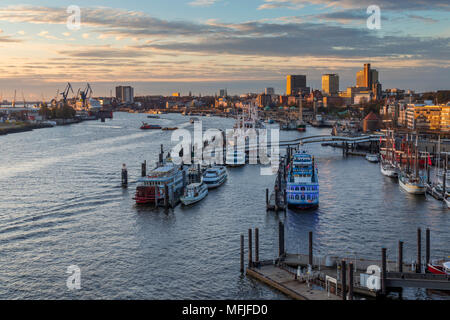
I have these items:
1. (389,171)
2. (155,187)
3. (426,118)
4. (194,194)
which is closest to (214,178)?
(194,194)

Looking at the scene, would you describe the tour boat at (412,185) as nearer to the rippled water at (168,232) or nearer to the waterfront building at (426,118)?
the rippled water at (168,232)

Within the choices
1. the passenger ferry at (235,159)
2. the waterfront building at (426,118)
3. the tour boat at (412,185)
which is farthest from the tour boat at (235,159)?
the waterfront building at (426,118)

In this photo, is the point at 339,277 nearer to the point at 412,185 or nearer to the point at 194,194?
the point at 194,194

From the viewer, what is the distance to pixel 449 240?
47.8 feet

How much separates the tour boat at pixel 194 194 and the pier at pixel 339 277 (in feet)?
26.9

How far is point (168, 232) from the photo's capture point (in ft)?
52.0

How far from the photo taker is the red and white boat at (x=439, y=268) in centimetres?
1035

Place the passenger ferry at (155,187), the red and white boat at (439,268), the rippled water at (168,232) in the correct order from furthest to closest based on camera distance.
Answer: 1. the passenger ferry at (155,187)
2. the rippled water at (168,232)
3. the red and white boat at (439,268)

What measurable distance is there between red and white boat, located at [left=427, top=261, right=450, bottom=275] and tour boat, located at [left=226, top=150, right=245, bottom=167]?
20.4m

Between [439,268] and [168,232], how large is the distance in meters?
8.25

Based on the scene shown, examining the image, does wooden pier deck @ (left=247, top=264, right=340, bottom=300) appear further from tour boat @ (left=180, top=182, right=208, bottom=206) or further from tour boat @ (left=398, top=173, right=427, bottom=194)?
tour boat @ (left=398, top=173, right=427, bottom=194)
